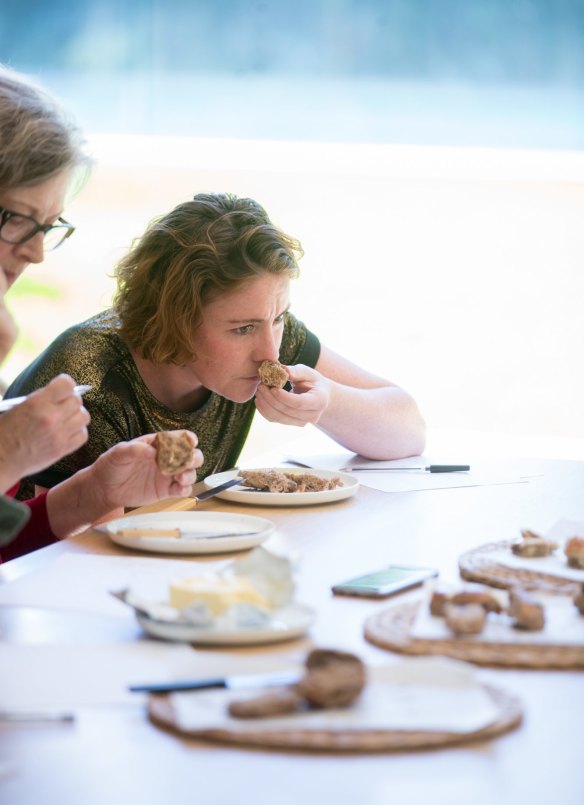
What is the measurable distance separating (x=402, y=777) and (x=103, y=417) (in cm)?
145

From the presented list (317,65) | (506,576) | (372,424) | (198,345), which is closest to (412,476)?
(372,424)

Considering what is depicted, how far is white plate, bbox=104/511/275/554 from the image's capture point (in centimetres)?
145

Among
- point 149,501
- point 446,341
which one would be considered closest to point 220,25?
point 446,341

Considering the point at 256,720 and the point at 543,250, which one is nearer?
the point at 256,720

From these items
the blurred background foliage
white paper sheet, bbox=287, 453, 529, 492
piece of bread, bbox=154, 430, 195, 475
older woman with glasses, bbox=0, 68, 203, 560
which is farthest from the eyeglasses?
the blurred background foliage

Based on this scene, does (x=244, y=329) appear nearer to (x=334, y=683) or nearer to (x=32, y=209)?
(x=32, y=209)

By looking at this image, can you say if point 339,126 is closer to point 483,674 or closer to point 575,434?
point 575,434

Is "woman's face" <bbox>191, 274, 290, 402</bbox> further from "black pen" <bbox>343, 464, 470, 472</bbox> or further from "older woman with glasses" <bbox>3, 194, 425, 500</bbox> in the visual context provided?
"black pen" <bbox>343, 464, 470, 472</bbox>

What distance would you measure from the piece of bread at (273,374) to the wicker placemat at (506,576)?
74cm

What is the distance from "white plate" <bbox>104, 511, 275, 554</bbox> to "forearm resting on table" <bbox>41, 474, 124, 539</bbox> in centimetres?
9

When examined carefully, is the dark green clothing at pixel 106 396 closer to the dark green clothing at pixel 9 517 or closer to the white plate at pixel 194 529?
the white plate at pixel 194 529

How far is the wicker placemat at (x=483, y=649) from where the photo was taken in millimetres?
1019

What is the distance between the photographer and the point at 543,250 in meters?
5.11

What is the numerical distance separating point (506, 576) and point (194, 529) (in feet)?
1.67
